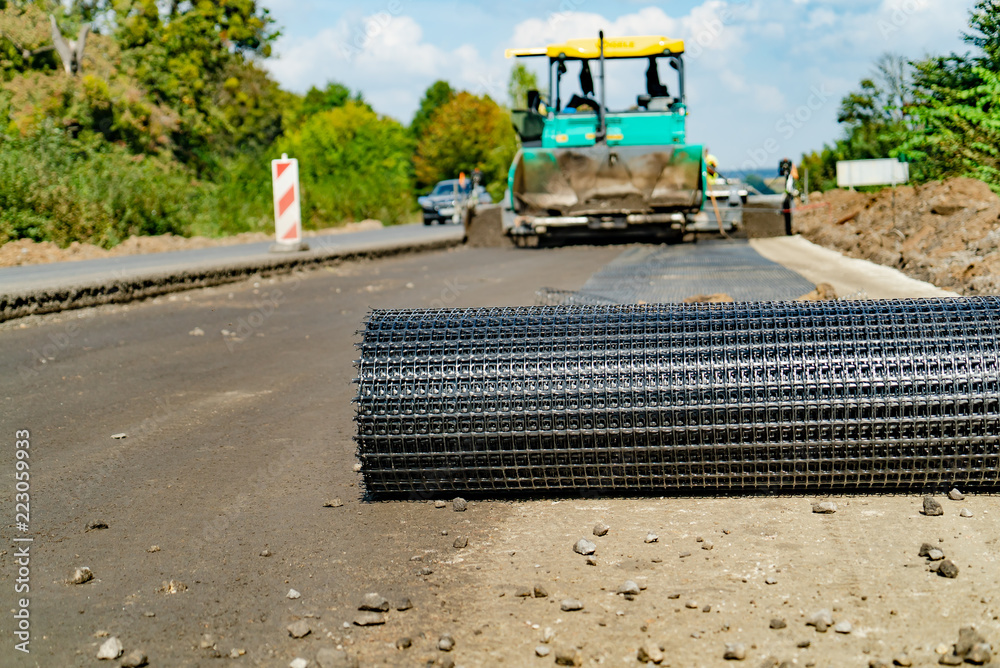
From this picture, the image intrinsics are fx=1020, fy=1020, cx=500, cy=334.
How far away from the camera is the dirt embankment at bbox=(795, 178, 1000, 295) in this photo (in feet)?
32.7

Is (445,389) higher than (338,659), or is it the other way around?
(445,389)

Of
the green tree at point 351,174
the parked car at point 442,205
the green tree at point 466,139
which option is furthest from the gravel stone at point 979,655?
Answer: the green tree at point 466,139

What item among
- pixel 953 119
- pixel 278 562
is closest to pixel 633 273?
pixel 953 119

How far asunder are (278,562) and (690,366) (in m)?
1.70

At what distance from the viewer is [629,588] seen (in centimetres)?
301

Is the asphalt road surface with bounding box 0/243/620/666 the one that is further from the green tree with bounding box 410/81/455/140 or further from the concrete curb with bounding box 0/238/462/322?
the green tree with bounding box 410/81/455/140

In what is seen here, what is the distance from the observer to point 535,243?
707 inches

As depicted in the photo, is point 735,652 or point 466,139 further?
point 466,139

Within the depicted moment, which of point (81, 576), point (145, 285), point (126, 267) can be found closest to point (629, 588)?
point (81, 576)

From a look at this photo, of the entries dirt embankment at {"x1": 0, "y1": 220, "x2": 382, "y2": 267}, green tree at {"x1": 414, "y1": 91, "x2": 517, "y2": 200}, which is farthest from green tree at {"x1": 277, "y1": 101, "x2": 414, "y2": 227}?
dirt embankment at {"x1": 0, "y1": 220, "x2": 382, "y2": 267}

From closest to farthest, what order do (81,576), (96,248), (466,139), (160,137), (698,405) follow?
(81,576)
(698,405)
(96,248)
(160,137)
(466,139)

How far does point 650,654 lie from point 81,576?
1.86 m

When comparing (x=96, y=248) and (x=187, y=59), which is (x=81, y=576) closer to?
(x=96, y=248)

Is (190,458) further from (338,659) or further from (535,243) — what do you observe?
(535,243)
